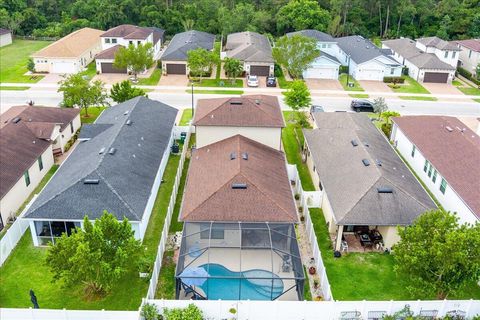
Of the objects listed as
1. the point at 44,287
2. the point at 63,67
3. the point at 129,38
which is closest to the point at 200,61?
the point at 129,38

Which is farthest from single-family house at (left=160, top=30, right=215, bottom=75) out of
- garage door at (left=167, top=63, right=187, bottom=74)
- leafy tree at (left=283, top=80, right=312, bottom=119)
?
leafy tree at (left=283, top=80, right=312, bottom=119)

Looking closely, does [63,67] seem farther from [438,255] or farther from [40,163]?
[438,255]

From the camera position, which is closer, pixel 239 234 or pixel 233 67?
pixel 239 234

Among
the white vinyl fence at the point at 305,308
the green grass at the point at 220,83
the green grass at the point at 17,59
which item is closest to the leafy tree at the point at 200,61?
the green grass at the point at 220,83

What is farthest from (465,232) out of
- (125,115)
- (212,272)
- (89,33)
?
(89,33)

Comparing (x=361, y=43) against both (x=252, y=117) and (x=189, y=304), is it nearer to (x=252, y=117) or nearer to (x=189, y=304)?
(x=252, y=117)

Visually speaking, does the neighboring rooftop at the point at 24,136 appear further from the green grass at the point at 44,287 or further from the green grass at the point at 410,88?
the green grass at the point at 410,88
